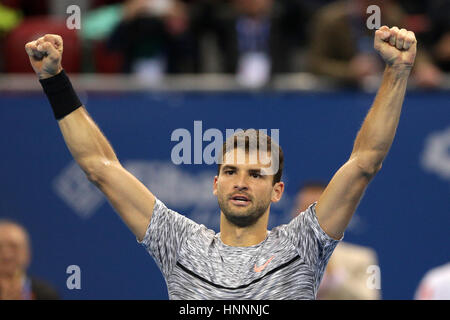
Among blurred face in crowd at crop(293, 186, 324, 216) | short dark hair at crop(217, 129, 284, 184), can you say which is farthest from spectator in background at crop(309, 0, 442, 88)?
short dark hair at crop(217, 129, 284, 184)

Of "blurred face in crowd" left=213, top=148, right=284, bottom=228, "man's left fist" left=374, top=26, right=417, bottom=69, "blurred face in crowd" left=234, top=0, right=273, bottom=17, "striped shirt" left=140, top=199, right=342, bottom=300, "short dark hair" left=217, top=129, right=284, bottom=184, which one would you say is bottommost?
"striped shirt" left=140, top=199, right=342, bottom=300

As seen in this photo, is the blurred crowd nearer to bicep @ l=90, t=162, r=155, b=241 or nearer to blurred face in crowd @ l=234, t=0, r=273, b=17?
blurred face in crowd @ l=234, t=0, r=273, b=17

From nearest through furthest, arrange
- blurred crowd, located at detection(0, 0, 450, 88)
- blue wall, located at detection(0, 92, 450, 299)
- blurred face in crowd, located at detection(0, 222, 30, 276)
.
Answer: blurred face in crowd, located at detection(0, 222, 30, 276)
blue wall, located at detection(0, 92, 450, 299)
blurred crowd, located at detection(0, 0, 450, 88)

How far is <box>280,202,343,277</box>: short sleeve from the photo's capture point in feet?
13.5

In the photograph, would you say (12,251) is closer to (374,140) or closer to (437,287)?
(437,287)

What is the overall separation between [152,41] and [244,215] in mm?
4277

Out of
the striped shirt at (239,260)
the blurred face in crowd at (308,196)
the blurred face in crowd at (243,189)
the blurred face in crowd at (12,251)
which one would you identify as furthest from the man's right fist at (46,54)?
the blurred face in crowd at (308,196)

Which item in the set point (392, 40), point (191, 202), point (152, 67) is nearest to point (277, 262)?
point (392, 40)

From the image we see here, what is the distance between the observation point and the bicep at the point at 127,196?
421 centimetres

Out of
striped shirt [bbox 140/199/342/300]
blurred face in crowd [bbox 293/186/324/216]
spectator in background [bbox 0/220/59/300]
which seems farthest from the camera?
blurred face in crowd [bbox 293/186/324/216]

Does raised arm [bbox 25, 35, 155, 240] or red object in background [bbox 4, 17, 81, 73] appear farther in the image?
red object in background [bbox 4, 17, 81, 73]

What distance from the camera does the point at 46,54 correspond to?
168 inches

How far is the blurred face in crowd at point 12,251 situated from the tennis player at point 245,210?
239cm
